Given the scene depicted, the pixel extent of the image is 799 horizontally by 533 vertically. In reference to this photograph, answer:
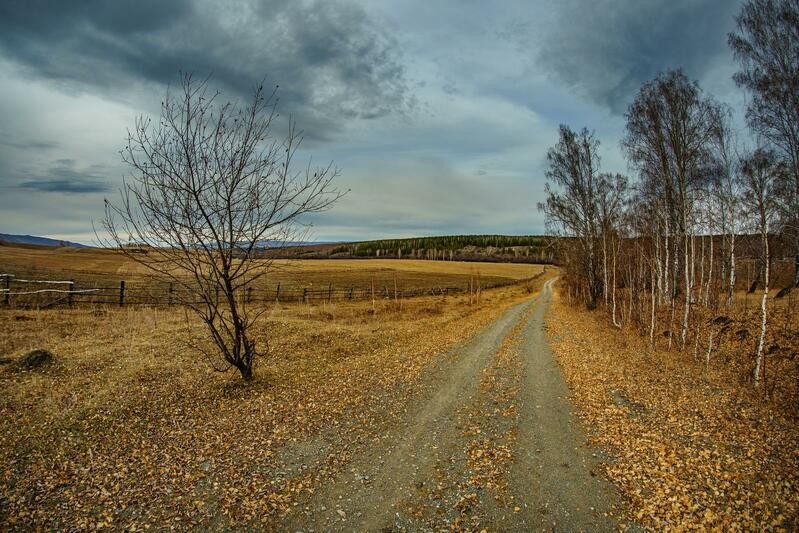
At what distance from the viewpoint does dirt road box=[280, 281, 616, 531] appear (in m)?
6.07

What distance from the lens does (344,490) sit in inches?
268

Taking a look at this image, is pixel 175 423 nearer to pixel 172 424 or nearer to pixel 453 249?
pixel 172 424

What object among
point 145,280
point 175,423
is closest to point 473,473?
point 175,423

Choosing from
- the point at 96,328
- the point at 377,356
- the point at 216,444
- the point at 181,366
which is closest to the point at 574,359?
the point at 377,356

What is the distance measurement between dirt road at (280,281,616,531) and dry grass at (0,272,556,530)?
2.30ft

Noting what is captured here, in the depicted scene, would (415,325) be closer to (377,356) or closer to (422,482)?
(377,356)

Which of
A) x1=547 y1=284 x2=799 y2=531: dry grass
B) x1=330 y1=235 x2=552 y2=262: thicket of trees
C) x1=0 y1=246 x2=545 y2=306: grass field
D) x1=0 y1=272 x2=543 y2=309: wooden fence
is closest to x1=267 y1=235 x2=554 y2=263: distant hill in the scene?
x1=330 y1=235 x2=552 y2=262: thicket of trees

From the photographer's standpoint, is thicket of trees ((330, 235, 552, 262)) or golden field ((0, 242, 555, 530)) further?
thicket of trees ((330, 235, 552, 262))

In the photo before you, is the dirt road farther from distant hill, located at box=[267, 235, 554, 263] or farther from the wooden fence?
distant hill, located at box=[267, 235, 554, 263]

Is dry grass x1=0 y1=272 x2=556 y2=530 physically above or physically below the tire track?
above

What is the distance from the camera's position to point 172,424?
9.15 meters

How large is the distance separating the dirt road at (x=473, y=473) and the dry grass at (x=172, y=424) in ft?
2.30

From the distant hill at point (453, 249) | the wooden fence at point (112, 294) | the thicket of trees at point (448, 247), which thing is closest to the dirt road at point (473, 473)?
the wooden fence at point (112, 294)

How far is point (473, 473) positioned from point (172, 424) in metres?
6.75
